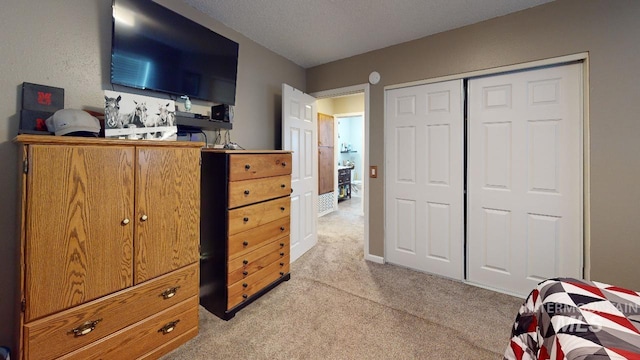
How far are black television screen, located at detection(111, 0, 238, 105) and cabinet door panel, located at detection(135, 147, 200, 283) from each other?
2.17ft

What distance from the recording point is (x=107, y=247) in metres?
1.22

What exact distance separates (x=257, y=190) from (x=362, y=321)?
4.22 ft

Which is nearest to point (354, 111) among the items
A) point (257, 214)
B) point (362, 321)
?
point (257, 214)

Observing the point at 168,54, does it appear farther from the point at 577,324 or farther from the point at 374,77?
the point at 577,324

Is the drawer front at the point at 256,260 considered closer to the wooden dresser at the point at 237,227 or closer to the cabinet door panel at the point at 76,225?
the wooden dresser at the point at 237,227

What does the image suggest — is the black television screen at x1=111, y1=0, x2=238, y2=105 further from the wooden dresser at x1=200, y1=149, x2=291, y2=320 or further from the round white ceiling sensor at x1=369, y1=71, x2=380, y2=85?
the round white ceiling sensor at x1=369, y1=71, x2=380, y2=85

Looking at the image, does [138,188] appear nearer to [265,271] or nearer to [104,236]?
[104,236]

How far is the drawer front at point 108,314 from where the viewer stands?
1039 millimetres

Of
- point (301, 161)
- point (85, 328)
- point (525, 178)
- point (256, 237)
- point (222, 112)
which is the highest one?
point (222, 112)

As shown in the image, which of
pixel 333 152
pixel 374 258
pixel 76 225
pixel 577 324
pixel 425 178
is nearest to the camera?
pixel 577 324

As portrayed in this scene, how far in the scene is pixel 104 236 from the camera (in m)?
1.21

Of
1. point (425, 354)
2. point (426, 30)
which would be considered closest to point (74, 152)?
point (425, 354)

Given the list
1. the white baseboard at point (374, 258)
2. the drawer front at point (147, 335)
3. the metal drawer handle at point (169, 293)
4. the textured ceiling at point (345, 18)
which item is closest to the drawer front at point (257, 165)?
the metal drawer handle at point (169, 293)

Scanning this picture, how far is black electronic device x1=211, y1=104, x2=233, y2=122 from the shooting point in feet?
7.23
